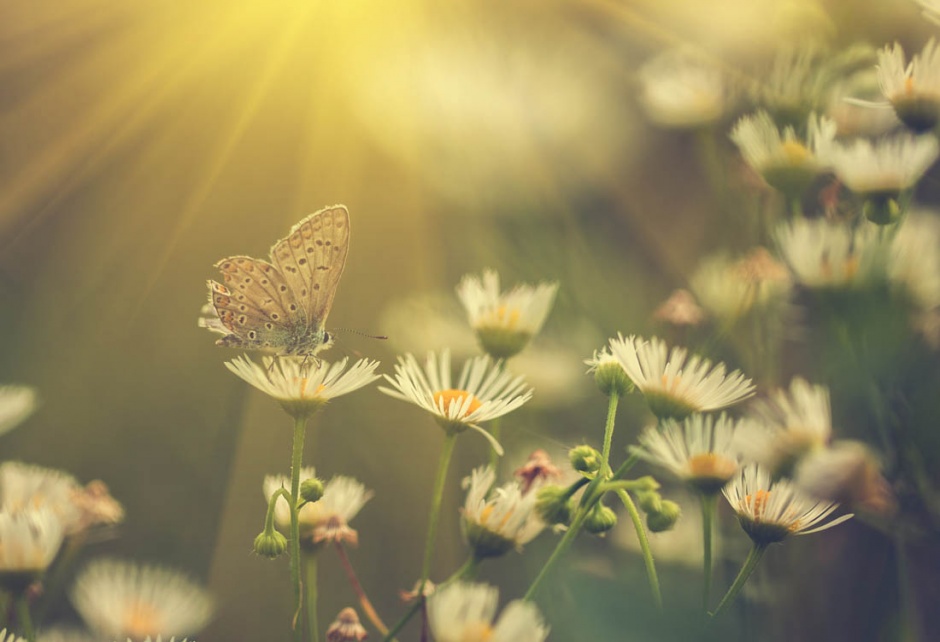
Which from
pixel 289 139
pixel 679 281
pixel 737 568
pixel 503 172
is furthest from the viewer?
pixel 289 139

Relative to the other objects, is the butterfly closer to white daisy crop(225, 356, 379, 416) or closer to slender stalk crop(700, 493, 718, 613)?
white daisy crop(225, 356, 379, 416)

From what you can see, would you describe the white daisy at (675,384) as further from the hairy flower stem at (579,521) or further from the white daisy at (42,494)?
the white daisy at (42,494)

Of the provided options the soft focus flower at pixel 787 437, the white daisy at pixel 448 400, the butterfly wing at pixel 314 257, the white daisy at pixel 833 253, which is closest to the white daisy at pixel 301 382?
the white daisy at pixel 448 400

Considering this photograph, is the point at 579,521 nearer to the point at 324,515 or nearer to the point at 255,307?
the point at 324,515

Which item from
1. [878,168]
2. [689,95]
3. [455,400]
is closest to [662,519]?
[455,400]

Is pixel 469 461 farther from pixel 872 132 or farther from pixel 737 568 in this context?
pixel 872 132

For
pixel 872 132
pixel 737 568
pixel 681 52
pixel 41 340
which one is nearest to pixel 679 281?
pixel 681 52

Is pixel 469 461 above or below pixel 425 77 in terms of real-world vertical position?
below
